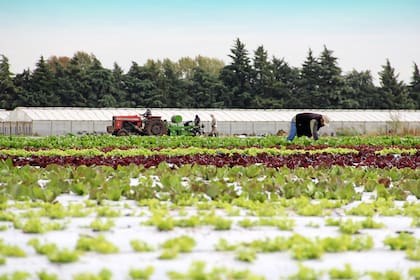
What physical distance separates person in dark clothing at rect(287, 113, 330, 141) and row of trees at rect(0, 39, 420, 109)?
36.2 metres

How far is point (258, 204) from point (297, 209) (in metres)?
0.36

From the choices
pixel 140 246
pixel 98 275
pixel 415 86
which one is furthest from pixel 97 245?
pixel 415 86

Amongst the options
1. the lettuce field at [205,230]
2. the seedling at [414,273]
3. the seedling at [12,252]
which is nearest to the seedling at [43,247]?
the lettuce field at [205,230]

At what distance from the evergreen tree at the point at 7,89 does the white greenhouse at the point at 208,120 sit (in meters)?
8.89

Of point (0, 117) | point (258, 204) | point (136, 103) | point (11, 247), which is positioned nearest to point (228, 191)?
point (258, 204)

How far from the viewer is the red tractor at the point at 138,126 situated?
34.1 m

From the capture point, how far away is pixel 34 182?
23.4ft

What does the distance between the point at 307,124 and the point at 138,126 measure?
15.7m

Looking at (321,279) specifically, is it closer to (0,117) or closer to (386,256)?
(386,256)

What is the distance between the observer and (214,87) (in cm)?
5884

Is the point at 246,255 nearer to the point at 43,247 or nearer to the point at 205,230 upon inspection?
the point at 205,230

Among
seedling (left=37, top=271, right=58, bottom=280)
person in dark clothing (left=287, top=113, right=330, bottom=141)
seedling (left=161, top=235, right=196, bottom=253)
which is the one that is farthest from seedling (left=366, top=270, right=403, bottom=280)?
person in dark clothing (left=287, top=113, right=330, bottom=141)

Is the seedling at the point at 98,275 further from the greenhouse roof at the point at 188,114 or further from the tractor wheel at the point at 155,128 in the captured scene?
the greenhouse roof at the point at 188,114

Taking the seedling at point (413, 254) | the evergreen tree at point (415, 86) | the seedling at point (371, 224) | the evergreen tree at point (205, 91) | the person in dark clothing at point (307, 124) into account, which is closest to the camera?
the seedling at point (413, 254)
